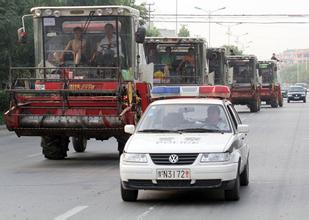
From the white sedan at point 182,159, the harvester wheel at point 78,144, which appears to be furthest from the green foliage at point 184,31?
the white sedan at point 182,159

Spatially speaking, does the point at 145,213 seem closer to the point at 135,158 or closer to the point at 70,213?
the point at 135,158

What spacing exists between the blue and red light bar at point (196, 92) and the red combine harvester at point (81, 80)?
2374 millimetres

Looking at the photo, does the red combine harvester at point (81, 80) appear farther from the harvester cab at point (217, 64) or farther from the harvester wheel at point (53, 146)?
the harvester cab at point (217, 64)

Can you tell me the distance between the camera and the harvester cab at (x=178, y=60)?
92.1 feet

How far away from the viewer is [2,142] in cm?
2512

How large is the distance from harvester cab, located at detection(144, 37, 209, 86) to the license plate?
1770cm

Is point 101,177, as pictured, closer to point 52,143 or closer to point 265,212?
point 52,143

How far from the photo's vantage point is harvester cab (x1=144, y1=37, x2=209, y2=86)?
28078mm

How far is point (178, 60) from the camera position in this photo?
2833cm

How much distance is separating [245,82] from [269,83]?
23.2 ft

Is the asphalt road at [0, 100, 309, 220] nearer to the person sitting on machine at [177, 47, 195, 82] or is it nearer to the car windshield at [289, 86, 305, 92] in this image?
the person sitting on machine at [177, 47, 195, 82]

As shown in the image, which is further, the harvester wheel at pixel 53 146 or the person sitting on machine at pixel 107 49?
the harvester wheel at pixel 53 146

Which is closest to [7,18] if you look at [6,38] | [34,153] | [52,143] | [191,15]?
[6,38]

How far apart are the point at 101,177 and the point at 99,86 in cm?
308
